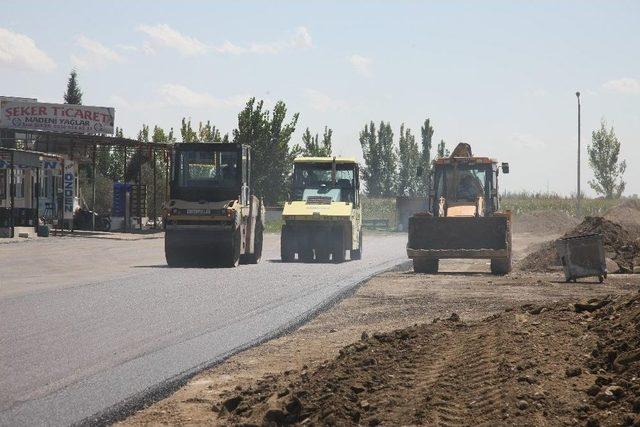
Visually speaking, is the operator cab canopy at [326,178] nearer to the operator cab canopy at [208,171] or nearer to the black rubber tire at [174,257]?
the operator cab canopy at [208,171]

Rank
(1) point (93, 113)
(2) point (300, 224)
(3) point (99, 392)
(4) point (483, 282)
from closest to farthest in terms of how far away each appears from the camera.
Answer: (3) point (99, 392) < (4) point (483, 282) < (2) point (300, 224) < (1) point (93, 113)

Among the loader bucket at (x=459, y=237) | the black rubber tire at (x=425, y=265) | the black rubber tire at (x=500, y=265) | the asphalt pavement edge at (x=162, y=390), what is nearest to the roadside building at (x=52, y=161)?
the black rubber tire at (x=425, y=265)

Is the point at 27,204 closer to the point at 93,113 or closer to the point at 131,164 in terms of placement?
the point at 93,113

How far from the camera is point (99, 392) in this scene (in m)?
10.0

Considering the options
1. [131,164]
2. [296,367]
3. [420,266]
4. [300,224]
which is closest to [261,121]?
[131,164]

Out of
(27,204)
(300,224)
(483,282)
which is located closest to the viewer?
(483,282)

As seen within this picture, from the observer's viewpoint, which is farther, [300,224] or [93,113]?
[93,113]

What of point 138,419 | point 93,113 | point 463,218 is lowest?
point 138,419

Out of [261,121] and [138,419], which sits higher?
[261,121]

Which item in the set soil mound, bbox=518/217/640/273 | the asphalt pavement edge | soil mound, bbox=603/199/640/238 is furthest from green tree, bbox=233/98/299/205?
the asphalt pavement edge

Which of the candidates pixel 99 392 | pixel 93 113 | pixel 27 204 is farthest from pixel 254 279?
pixel 93 113

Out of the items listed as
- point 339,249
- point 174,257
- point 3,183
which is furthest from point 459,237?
point 3,183

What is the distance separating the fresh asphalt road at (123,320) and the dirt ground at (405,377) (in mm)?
610

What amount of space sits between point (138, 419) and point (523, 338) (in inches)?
182
